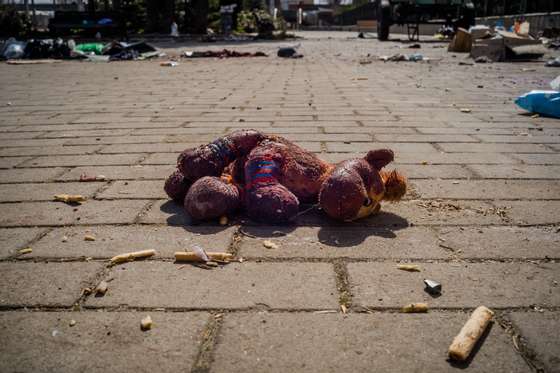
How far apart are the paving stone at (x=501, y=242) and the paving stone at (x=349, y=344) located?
1.71ft

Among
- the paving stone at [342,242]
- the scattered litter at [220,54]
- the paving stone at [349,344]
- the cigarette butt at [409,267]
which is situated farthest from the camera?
the scattered litter at [220,54]

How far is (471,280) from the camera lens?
1.65 meters

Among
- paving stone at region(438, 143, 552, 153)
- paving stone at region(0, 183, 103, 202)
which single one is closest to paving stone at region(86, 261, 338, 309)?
paving stone at region(0, 183, 103, 202)

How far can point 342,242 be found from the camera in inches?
76.7

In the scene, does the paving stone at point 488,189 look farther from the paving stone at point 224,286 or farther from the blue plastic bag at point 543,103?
the blue plastic bag at point 543,103

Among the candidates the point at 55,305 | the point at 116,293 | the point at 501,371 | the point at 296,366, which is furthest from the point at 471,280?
the point at 55,305

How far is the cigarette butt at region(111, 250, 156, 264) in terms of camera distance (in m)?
1.79

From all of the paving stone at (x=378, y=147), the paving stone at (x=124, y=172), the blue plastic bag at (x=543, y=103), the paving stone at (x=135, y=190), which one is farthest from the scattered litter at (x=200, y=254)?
the blue plastic bag at (x=543, y=103)

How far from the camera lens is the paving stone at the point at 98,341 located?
4.05 ft

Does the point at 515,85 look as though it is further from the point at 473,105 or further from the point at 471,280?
the point at 471,280

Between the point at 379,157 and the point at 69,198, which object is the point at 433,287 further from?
the point at 69,198

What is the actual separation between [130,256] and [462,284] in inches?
50.0

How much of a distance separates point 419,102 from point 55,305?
5.12m

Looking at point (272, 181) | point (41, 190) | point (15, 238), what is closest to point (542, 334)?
point (272, 181)
